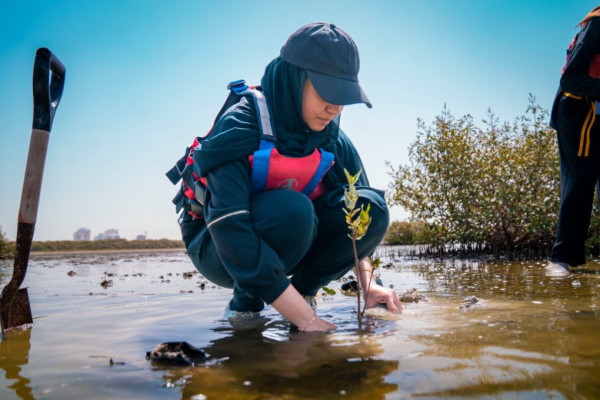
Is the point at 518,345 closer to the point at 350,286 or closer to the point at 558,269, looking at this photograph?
the point at 350,286

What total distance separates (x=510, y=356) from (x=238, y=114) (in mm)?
1822

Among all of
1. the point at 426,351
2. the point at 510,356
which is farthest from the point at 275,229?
Answer: the point at 510,356

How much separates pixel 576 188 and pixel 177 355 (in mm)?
4418

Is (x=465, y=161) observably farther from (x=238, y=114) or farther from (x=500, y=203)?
(x=238, y=114)

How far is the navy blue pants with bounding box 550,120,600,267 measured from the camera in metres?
4.70

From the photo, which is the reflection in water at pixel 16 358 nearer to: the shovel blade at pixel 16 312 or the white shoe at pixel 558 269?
the shovel blade at pixel 16 312

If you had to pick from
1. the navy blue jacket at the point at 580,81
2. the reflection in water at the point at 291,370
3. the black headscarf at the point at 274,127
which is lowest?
the reflection in water at the point at 291,370

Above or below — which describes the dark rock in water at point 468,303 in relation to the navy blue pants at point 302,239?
below

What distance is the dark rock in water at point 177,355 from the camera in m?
1.98

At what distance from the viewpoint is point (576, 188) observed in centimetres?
480

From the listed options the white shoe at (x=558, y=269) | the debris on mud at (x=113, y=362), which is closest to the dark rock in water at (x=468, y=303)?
the debris on mud at (x=113, y=362)

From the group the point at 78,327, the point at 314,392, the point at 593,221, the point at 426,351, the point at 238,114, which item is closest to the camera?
the point at 314,392

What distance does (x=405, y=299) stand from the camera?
3.53 m

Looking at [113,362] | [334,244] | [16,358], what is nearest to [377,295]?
[334,244]
